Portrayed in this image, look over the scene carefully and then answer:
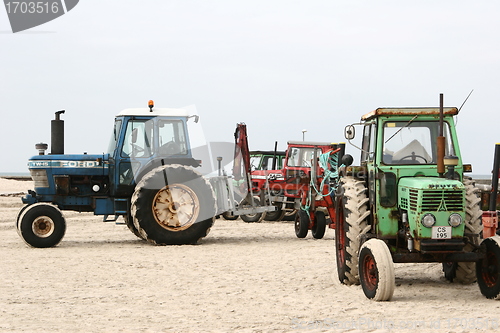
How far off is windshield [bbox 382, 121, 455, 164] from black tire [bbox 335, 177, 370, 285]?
20.3 inches

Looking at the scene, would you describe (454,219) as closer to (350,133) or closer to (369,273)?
(369,273)

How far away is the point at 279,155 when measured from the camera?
20828 millimetres

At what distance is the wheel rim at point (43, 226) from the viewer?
13008mm

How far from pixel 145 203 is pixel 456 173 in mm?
6626

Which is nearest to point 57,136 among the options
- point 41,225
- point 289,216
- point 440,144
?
point 41,225

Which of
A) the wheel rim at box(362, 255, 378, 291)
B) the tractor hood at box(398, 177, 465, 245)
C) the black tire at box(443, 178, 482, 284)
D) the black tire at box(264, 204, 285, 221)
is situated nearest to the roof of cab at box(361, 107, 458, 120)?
the black tire at box(443, 178, 482, 284)

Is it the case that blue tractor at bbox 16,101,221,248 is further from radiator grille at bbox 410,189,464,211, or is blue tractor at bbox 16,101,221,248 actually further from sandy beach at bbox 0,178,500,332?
radiator grille at bbox 410,189,464,211

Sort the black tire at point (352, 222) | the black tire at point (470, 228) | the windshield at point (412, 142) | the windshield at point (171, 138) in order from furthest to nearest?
the windshield at point (171, 138) < the windshield at point (412, 142) < the black tire at point (352, 222) < the black tire at point (470, 228)

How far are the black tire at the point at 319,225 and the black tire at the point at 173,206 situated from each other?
240 cm

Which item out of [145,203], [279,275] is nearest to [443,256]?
[279,275]

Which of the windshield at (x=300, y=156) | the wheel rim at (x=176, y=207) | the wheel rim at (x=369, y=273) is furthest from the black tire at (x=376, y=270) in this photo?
the windshield at (x=300, y=156)

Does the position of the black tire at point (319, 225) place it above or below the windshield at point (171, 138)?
below

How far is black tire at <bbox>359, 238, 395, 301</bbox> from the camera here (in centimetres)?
732

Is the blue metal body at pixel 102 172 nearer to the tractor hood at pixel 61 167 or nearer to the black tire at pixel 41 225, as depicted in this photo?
the tractor hood at pixel 61 167
